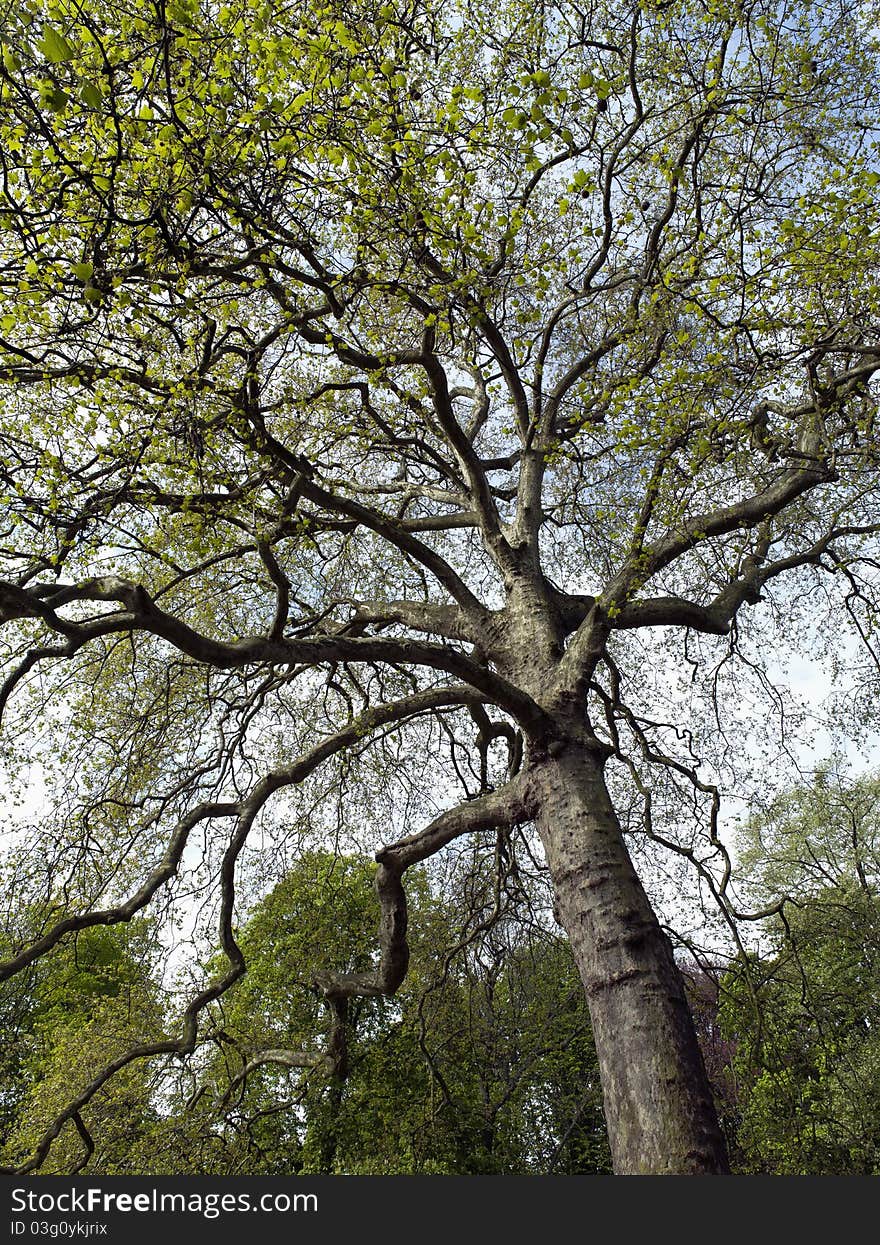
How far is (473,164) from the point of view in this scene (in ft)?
17.6

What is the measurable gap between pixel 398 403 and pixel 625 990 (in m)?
5.29

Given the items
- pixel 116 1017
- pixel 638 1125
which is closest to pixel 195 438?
pixel 638 1125

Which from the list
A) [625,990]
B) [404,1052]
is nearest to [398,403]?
[625,990]

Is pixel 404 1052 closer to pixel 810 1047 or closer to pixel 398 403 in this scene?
pixel 810 1047

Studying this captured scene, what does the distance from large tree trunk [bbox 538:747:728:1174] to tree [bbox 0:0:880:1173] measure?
2 centimetres

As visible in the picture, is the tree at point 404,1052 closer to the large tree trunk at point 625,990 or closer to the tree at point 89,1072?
the tree at point 89,1072

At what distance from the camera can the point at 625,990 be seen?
4605mm

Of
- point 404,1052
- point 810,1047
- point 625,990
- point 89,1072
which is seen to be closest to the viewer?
point 625,990

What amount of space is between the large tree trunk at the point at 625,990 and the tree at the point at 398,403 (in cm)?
2

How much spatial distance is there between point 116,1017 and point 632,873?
310 inches

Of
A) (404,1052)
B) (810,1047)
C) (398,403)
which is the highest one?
(398,403)

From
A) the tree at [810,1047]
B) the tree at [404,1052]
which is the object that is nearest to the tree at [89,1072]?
the tree at [404,1052]

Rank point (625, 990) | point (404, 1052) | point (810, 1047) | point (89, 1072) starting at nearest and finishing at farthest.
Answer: point (625, 990) → point (810, 1047) → point (89, 1072) → point (404, 1052)

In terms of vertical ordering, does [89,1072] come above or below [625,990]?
above
